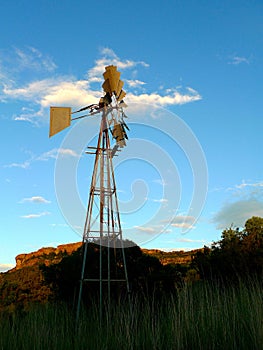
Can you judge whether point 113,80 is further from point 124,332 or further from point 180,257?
point 180,257

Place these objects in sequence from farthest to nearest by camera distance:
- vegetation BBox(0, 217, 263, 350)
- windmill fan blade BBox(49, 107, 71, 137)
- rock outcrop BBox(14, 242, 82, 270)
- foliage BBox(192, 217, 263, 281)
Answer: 1. rock outcrop BBox(14, 242, 82, 270)
2. foliage BBox(192, 217, 263, 281)
3. windmill fan blade BBox(49, 107, 71, 137)
4. vegetation BBox(0, 217, 263, 350)

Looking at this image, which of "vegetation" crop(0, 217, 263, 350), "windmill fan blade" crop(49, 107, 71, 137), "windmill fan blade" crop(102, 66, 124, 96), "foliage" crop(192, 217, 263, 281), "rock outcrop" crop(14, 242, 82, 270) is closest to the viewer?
"vegetation" crop(0, 217, 263, 350)

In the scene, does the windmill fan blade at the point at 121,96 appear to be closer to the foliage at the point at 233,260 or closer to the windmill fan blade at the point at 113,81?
the windmill fan blade at the point at 113,81

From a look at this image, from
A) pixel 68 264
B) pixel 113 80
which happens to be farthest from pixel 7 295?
pixel 113 80

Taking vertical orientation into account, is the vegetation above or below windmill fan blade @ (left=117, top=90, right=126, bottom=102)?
below

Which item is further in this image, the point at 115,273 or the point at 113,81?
the point at 115,273

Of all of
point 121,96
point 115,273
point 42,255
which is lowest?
point 115,273

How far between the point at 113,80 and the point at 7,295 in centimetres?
1607

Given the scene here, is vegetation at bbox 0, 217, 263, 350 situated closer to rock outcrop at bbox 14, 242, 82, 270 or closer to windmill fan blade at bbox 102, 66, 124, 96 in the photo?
windmill fan blade at bbox 102, 66, 124, 96

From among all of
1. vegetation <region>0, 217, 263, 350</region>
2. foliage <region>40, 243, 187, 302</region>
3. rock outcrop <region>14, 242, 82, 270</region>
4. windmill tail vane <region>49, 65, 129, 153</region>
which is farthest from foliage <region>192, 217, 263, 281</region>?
rock outcrop <region>14, 242, 82, 270</region>

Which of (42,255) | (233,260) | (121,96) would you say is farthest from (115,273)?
(42,255)

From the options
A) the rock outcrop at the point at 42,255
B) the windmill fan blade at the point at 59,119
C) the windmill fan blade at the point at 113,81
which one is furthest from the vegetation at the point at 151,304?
the rock outcrop at the point at 42,255

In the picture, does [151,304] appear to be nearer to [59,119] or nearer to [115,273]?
[115,273]

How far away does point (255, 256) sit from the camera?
642 inches
